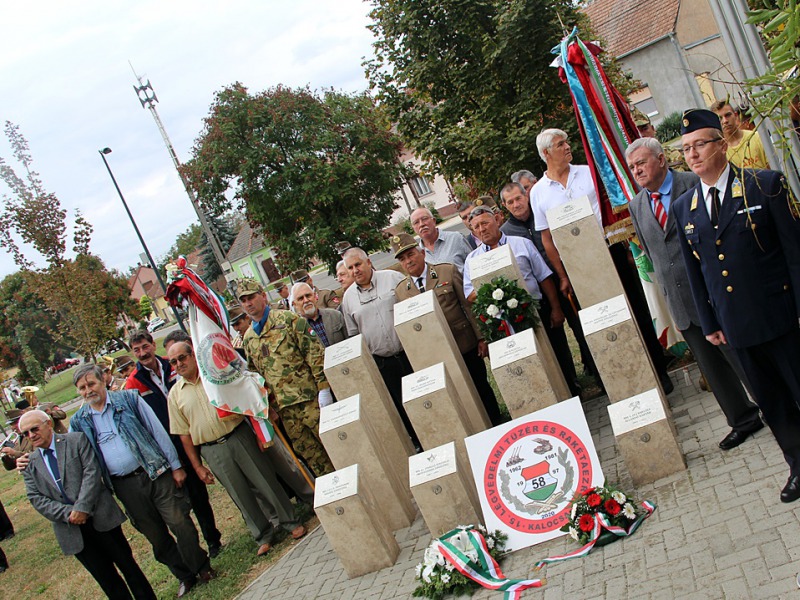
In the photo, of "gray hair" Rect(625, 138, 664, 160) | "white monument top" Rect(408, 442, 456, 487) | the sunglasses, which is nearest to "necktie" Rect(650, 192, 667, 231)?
"gray hair" Rect(625, 138, 664, 160)

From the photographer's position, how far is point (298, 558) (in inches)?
290

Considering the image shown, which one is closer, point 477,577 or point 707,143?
point 707,143

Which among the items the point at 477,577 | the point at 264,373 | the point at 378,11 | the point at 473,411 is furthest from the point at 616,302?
the point at 378,11

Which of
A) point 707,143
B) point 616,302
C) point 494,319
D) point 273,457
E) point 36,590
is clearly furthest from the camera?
point 36,590

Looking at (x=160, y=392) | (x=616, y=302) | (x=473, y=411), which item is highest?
(x=160, y=392)

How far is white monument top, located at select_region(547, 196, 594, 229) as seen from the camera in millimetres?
6609

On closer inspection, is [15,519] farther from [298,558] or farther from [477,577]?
[477,577]

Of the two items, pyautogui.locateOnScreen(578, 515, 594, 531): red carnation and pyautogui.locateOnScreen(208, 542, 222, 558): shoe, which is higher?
pyautogui.locateOnScreen(578, 515, 594, 531): red carnation

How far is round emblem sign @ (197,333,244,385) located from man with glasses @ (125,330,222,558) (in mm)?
823

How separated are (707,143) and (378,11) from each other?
8322 mm

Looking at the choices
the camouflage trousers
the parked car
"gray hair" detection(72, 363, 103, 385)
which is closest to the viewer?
"gray hair" detection(72, 363, 103, 385)

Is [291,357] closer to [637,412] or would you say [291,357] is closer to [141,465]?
[141,465]

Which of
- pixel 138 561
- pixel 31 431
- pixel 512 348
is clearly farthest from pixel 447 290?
pixel 138 561

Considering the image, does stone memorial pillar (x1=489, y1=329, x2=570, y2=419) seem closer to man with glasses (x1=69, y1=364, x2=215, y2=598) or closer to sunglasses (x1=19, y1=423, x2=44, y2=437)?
man with glasses (x1=69, y1=364, x2=215, y2=598)
